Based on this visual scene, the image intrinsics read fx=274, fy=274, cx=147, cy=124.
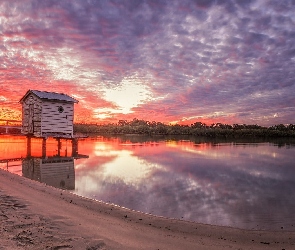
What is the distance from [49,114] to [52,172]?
30.3 feet

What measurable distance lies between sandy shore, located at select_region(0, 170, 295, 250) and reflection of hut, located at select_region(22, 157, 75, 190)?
5734 mm

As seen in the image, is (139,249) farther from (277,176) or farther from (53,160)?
(53,160)

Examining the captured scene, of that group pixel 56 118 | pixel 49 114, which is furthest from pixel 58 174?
pixel 56 118

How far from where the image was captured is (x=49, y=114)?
26188 mm

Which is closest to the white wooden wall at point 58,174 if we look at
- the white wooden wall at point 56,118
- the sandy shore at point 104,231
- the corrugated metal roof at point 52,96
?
the white wooden wall at point 56,118

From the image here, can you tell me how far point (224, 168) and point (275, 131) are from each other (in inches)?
3420

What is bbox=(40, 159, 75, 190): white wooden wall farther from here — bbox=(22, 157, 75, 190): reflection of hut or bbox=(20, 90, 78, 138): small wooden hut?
bbox=(20, 90, 78, 138): small wooden hut

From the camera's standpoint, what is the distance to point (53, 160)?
23.6 meters

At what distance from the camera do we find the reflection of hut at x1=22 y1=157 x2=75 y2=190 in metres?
15.1

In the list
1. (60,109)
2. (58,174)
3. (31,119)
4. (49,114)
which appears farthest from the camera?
(31,119)

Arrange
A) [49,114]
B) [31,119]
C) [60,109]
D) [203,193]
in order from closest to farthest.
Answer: [203,193], [49,114], [60,109], [31,119]

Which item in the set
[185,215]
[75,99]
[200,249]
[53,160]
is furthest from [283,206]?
[75,99]

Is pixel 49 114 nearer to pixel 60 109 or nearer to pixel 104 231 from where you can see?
pixel 60 109

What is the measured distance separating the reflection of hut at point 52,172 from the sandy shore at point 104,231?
5734 millimetres
